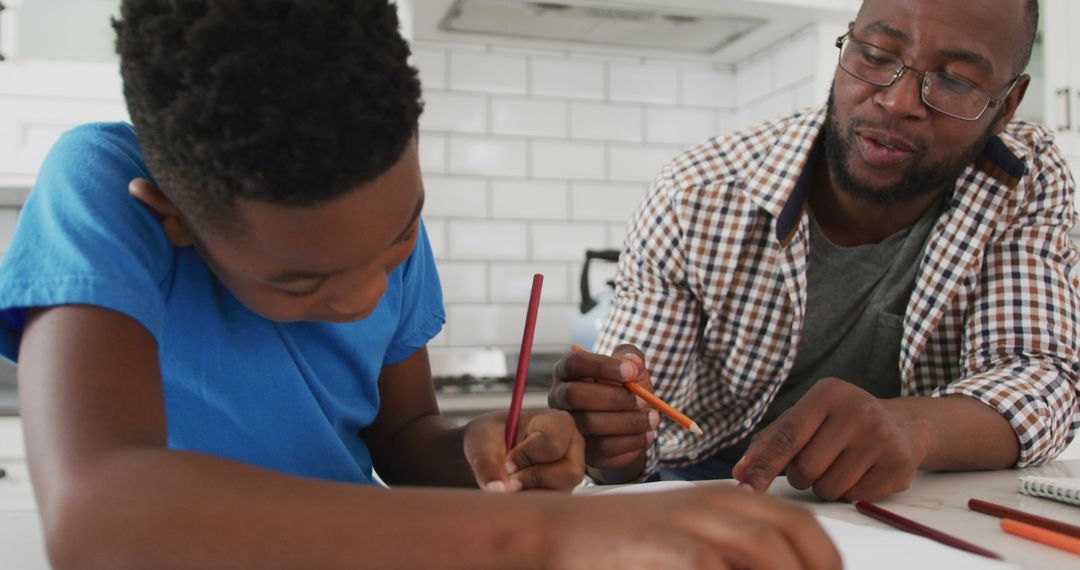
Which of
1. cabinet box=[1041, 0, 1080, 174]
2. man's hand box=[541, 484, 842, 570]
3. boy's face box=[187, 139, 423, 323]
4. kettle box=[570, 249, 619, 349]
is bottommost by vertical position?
kettle box=[570, 249, 619, 349]

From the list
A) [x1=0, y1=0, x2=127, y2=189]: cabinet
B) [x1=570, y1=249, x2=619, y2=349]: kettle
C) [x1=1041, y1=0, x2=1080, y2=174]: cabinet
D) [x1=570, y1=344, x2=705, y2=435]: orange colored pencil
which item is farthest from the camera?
[x1=1041, y1=0, x2=1080, y2=174]: cabinet

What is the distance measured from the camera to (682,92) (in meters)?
2.63

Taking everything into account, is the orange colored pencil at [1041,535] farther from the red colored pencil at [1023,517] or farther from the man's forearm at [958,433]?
A: the man's forearm at [958,433]

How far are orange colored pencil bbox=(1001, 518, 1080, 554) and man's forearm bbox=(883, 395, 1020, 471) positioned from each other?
8.9 inches

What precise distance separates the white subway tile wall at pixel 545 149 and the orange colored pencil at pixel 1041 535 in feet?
5.57

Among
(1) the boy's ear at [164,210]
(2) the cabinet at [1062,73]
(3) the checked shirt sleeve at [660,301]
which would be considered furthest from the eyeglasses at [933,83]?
(2) the cabinet at [1062,73]

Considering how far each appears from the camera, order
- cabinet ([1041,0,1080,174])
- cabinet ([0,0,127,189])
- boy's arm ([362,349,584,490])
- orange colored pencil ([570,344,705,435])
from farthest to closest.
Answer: cabinet ([1041,0,1080,174]), cabinet ([0,0,127,189]), orange colored pencil ([570,344,705,435]), boy's arm ([362,349,584,490])

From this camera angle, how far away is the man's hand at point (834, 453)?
2.87 ft

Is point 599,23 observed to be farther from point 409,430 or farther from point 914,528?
point 914,528

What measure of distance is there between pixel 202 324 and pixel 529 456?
1.02ft

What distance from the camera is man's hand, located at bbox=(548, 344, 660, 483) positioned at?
3.36ft

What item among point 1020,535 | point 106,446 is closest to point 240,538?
point 106,446

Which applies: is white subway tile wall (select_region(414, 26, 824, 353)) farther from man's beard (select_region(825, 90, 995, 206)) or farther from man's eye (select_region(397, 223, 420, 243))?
man's eye (select_region(397, 223, 420, 243))

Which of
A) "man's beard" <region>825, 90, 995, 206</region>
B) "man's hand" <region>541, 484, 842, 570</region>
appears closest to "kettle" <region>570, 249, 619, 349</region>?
"man's beard" <region>825, 90, 995, 206</region>
